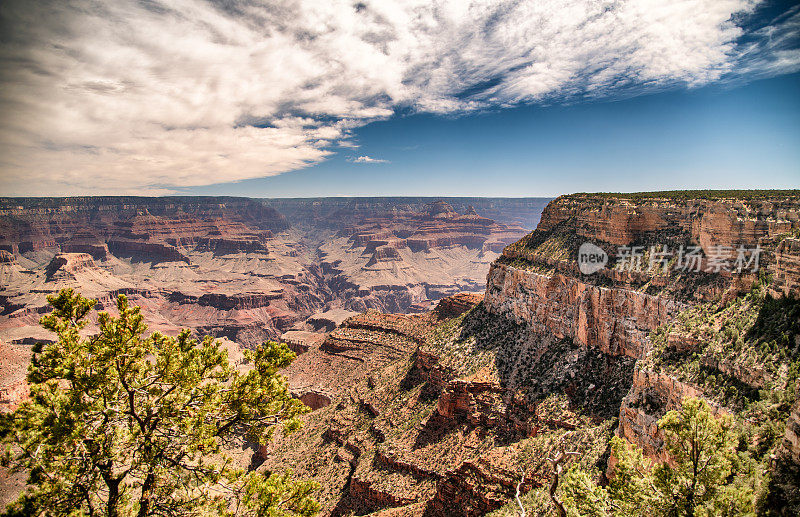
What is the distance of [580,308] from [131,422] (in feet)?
138

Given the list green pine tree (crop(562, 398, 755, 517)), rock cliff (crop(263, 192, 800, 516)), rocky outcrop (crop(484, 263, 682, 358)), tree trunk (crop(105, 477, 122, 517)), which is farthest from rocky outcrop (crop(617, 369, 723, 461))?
tree trunk (crop(105, 477, 122, 517))

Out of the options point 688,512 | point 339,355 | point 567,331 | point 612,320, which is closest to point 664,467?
point 688,512

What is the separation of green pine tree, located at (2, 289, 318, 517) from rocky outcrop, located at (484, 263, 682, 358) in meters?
34.6

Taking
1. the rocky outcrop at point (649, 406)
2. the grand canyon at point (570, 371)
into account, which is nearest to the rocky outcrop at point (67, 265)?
the grand canyon at point (570, 371)

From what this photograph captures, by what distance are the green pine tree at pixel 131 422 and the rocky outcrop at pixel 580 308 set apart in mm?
34629

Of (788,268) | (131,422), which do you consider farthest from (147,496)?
(788,268)

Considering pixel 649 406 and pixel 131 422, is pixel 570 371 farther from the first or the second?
pixel 131 422

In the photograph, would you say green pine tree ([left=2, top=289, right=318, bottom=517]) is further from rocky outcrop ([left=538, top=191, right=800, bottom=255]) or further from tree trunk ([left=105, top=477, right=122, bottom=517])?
rocky outcrop ([left=538, top=191, right=800, bottom=255])

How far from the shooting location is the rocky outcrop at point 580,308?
36.6 meters

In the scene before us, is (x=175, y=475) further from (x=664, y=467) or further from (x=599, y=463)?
(x=599, y=463)

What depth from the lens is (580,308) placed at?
42844 millimetres

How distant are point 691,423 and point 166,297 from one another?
229 m

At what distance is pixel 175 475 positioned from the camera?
1205 cm

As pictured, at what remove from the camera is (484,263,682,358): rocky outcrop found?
36.6m
